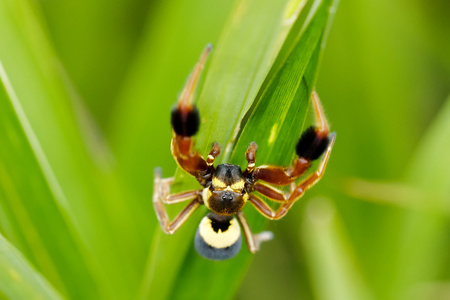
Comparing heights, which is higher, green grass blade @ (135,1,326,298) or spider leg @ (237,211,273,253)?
green grass blade @ (135,1,326,298)

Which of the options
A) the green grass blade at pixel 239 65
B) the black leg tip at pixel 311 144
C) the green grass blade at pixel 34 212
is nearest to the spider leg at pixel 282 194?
the black leg tip at pixel 311 144

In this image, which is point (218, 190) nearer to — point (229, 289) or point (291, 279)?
point (229, 289)

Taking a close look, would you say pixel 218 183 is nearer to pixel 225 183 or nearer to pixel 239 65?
pixel 225 183

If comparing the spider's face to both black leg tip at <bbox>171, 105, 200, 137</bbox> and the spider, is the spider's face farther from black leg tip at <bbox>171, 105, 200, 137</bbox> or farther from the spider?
black leg tip at <bbox>171, 105, 200, 137</bbox>

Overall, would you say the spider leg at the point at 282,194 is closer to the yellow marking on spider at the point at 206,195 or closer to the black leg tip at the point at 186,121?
the yellow marking on spider at the point at 206,195

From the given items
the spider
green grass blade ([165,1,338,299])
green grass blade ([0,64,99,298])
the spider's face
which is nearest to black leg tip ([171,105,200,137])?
the spider

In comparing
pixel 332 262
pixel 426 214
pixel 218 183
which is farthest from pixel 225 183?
pixel 426 214
